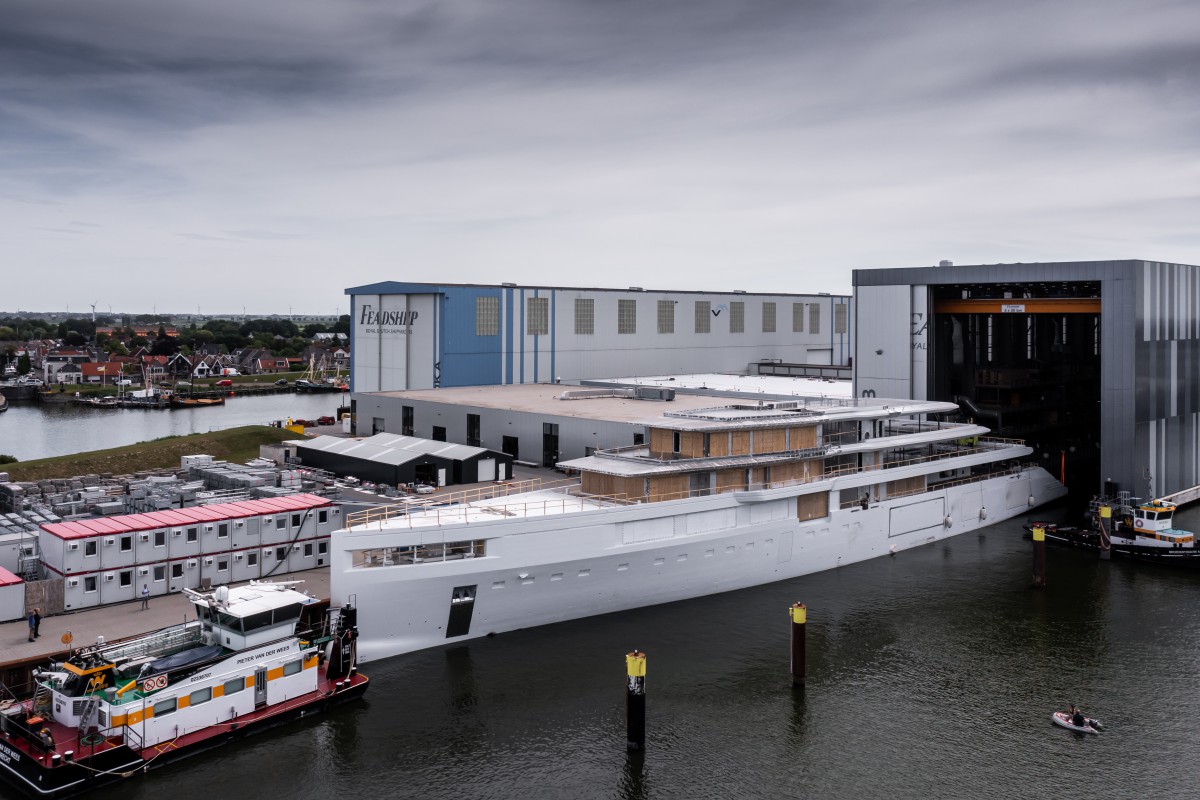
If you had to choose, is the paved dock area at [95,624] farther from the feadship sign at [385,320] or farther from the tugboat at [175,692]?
the feadship sign at [385,320]

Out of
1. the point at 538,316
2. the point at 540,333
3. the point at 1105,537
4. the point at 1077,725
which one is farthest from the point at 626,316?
the point at 1077,725

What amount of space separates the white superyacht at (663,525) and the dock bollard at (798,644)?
602 centimetres

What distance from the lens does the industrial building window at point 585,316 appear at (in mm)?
59344

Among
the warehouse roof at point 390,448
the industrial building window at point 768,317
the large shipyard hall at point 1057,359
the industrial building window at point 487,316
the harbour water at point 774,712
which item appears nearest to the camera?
the harbour water at point 774,712

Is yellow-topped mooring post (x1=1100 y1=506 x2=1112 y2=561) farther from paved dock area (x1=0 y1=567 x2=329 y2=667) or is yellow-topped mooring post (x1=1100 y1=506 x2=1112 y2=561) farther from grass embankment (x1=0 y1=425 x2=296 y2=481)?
grass embankment (x1=0 y1=425 x2=296 y2=481)

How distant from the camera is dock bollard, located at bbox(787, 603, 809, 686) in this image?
24.2 m

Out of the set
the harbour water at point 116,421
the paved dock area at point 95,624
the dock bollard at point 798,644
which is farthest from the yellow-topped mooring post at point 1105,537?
the harbour water at point 116,421

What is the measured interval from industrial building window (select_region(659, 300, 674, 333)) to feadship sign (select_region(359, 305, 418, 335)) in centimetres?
1750

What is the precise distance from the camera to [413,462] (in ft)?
128

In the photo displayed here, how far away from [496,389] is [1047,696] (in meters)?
35.5

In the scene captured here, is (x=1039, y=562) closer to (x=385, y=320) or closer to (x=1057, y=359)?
(x=1057, y=359)

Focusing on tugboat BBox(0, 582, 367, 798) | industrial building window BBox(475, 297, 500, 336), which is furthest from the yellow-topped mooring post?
industrial building window BBox(475, 297, 500, 336)

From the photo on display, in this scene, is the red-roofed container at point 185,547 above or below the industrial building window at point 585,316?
below

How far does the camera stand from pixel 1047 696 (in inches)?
940
